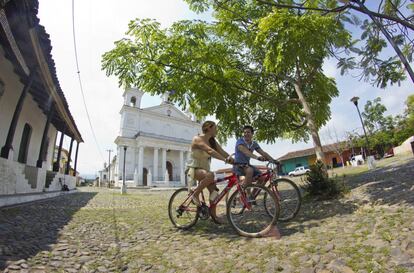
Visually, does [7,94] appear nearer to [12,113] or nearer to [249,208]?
[12,113]

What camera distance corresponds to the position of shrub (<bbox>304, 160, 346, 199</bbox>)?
18.5 ft

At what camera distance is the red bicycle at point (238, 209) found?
12.8 ft

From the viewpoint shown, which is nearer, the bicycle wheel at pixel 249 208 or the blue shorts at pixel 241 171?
the bicycle wheel at pixel 249 208

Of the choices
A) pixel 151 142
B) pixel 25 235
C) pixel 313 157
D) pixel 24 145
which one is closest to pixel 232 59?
pixel 25 235

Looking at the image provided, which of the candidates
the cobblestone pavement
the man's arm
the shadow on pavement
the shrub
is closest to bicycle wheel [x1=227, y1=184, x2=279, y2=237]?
the cobblestone pavement

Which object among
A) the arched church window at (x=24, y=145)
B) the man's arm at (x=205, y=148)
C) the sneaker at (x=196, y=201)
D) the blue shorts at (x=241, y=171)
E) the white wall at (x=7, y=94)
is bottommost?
the sneaker at (x=196, y=201)

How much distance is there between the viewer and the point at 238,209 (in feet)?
13.2

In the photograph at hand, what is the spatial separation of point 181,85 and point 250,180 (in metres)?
3.27

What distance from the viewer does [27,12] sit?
5207 millimetres

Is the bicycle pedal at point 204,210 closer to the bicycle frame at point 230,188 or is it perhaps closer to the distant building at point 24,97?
the bicycle frame at point 230,188

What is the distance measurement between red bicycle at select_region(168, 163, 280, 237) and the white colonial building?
34.8 meters

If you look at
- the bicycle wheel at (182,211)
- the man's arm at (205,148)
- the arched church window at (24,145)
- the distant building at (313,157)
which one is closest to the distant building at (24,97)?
the arched church window at (24,145)

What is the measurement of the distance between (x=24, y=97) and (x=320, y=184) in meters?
9.02

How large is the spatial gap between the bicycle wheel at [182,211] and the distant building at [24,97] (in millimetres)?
4465
